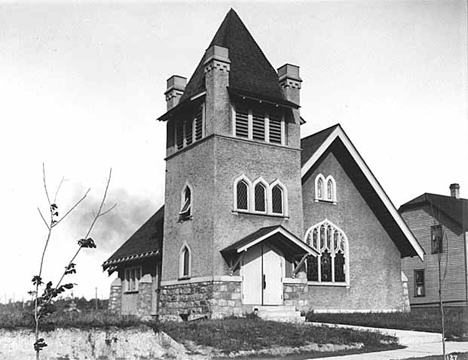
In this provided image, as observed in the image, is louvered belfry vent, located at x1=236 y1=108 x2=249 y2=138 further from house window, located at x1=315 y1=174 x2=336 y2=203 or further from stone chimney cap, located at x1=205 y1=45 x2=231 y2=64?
house window, located at x1=315 y1=174 x2=336 y2=203

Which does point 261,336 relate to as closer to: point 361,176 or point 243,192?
point 243,192

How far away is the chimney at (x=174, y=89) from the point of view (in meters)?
28.3

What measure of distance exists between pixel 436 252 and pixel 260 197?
1817 centimetres

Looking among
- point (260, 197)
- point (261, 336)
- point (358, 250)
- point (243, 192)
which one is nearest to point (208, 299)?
point (243, 192)

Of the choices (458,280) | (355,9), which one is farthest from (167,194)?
(458,280)

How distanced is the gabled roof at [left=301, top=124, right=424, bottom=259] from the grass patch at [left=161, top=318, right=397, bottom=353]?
9365 mm

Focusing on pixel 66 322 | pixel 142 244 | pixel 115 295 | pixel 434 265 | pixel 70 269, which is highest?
pixel 142 244

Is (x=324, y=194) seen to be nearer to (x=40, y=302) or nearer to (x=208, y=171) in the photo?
(x=208, y=171)

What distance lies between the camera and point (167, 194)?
27281mm

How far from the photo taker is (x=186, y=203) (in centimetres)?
2597

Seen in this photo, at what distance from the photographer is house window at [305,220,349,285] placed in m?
27.2

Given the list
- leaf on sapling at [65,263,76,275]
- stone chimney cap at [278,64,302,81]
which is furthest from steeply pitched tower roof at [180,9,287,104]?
leaf on sapling at [65,263,76,275]

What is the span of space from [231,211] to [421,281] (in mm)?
20576

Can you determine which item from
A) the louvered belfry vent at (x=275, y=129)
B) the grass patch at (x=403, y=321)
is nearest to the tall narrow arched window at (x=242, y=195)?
the louvered belfry vent at (x=275, y=129)
